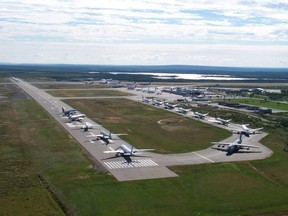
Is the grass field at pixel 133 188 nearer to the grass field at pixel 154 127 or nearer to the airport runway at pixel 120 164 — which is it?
the airport runway at pixel 120 164

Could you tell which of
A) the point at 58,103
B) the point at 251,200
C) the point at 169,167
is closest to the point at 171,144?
the point at 169,167

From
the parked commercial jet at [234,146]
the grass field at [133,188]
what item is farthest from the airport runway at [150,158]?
the grass field at [133,188]

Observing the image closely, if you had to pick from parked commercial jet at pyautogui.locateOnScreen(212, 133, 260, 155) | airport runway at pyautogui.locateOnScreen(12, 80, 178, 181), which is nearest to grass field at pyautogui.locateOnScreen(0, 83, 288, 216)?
airport runway at pyautogui.locateOnScreen(12, 80, 178, 181)

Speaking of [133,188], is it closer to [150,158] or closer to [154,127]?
[150,158]

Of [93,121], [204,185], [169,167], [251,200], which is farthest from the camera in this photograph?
[93,121]

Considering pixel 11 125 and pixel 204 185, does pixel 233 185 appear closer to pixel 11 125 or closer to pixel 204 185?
Answer: pixel 204 185

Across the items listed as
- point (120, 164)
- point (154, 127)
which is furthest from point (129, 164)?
point (154, 127)

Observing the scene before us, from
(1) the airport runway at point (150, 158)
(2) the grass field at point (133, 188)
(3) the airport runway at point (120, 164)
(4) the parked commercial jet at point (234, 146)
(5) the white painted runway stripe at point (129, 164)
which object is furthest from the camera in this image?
(4) the parked commercial jet at point (234, 146)

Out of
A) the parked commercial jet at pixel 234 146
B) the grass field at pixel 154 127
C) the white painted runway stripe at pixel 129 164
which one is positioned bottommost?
the grass field at pixel 154 127
